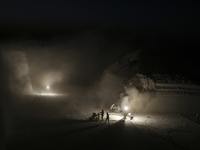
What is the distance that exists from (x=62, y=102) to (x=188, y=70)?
12.4 m

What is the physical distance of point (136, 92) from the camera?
42.3 feet

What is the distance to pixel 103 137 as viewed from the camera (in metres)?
6.56

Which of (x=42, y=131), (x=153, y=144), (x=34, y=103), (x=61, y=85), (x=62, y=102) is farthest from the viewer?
(x=61, y=85)

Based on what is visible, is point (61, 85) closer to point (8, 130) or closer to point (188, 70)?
point (8, 130)

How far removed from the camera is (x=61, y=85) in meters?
20.8

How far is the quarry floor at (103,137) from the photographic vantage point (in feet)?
18.6

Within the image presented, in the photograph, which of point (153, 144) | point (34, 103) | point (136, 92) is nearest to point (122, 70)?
point (136, 92)

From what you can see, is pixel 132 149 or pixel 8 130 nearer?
pixel 132 149

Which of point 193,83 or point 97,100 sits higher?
point 193,83

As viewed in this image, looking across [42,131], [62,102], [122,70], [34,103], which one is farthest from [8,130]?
[122,70]

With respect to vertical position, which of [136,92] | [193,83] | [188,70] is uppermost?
[188,70]

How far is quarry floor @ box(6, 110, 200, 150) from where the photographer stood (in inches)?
223

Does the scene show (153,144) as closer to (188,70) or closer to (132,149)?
(132,149)

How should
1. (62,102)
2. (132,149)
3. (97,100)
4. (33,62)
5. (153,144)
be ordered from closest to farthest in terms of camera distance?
(132,149)
(153,144)
(62,102)
(97,100)
(33,62)
